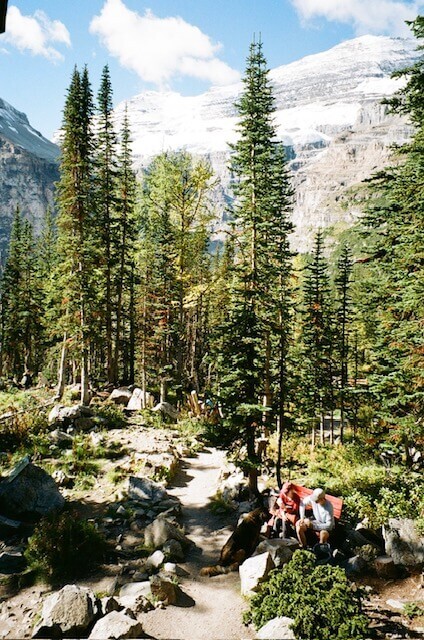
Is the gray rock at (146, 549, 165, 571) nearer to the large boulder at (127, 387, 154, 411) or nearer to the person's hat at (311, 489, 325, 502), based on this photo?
the person's hat at (311, 489, 325, 502)

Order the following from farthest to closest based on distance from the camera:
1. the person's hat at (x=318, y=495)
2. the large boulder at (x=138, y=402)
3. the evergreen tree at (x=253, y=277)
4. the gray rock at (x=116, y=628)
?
the large boulder at (x=138, y=402) → the evergreen tree at (x=253, y=277) → the person's hat at (x=318, y=495) → the gray rock at (x=116, y=628)

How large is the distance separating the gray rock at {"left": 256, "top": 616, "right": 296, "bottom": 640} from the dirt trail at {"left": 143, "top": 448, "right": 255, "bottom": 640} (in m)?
0.86

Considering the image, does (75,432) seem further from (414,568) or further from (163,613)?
(414,568)

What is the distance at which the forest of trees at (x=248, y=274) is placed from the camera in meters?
13.3

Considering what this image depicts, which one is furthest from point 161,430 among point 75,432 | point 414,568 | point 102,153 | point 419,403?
point 102,153

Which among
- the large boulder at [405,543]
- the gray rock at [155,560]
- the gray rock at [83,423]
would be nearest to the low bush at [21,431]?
the gray rock at [83,423]

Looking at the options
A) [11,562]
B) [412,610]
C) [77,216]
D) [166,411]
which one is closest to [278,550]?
[412,610]

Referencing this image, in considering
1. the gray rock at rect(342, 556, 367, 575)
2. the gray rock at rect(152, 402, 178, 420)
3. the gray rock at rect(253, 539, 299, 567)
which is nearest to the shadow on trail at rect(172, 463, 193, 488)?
the gray rock at rect(152, 402, 178, 420)

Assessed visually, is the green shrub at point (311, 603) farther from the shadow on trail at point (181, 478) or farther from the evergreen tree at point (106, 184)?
the evergreen tree at point (106, 184)

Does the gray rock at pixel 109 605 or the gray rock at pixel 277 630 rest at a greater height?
the gray rock at pixel 277 630

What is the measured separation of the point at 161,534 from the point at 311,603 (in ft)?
16.5

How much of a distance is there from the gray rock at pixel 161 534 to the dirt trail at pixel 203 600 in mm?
513

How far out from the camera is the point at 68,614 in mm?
7250

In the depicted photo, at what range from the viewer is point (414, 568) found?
899 cm
